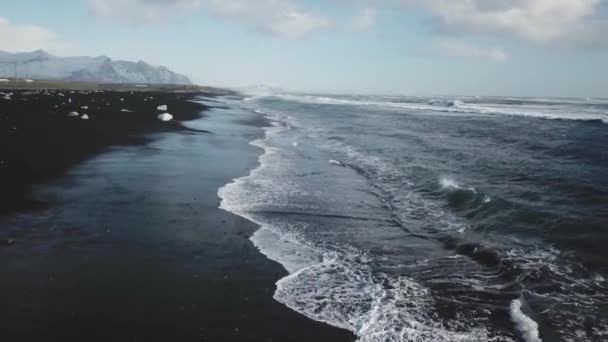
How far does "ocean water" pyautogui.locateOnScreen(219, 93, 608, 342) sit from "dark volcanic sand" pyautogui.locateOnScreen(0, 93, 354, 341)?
0.71 meters

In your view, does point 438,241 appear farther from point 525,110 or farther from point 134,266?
point 525,110

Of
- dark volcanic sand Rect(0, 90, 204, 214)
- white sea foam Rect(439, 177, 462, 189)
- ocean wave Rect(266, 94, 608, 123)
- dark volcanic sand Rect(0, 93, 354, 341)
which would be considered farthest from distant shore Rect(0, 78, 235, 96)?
white sea foam Rect(439, 177, 462, 189)

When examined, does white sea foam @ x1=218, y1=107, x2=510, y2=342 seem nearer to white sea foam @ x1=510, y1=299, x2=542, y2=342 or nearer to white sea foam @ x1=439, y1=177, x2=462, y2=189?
white sea foam @ x1=510, y1=299, x2=542, y2=342

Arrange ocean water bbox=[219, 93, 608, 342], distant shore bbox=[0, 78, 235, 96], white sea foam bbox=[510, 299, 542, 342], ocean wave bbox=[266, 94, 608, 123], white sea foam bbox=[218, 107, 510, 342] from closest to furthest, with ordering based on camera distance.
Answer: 1. white sea foam bbox=[510, 299, 542, 342]
2. white sea foam bbox=[218, 107, 510, 342]
3. ocean water bbox=[219, 93, 608, 342]
4. ocean wave bbox=[266, 94, 608, 123]
5. distant shore bbox=[0, 78, 235, 96]

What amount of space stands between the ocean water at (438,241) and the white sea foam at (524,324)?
2cm

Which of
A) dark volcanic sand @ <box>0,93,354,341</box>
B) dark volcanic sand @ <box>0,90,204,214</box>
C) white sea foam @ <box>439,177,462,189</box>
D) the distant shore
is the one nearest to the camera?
dark volcanic sand @ <box>0,93,354,341</box>

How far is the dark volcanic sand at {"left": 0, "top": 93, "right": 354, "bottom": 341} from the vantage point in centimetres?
614

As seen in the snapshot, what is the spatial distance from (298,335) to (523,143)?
2668 centimetres

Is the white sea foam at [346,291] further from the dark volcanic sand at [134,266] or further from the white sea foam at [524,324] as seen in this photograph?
the white sea foam at [524,324]

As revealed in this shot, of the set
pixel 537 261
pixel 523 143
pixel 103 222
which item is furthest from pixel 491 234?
pixel 523 143

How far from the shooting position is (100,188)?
13.3 meters

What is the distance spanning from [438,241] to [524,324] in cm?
414

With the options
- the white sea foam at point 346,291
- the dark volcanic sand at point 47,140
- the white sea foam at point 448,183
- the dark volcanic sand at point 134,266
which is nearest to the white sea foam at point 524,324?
the white sea foam at point 346,291

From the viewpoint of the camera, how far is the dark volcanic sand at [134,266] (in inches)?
242
